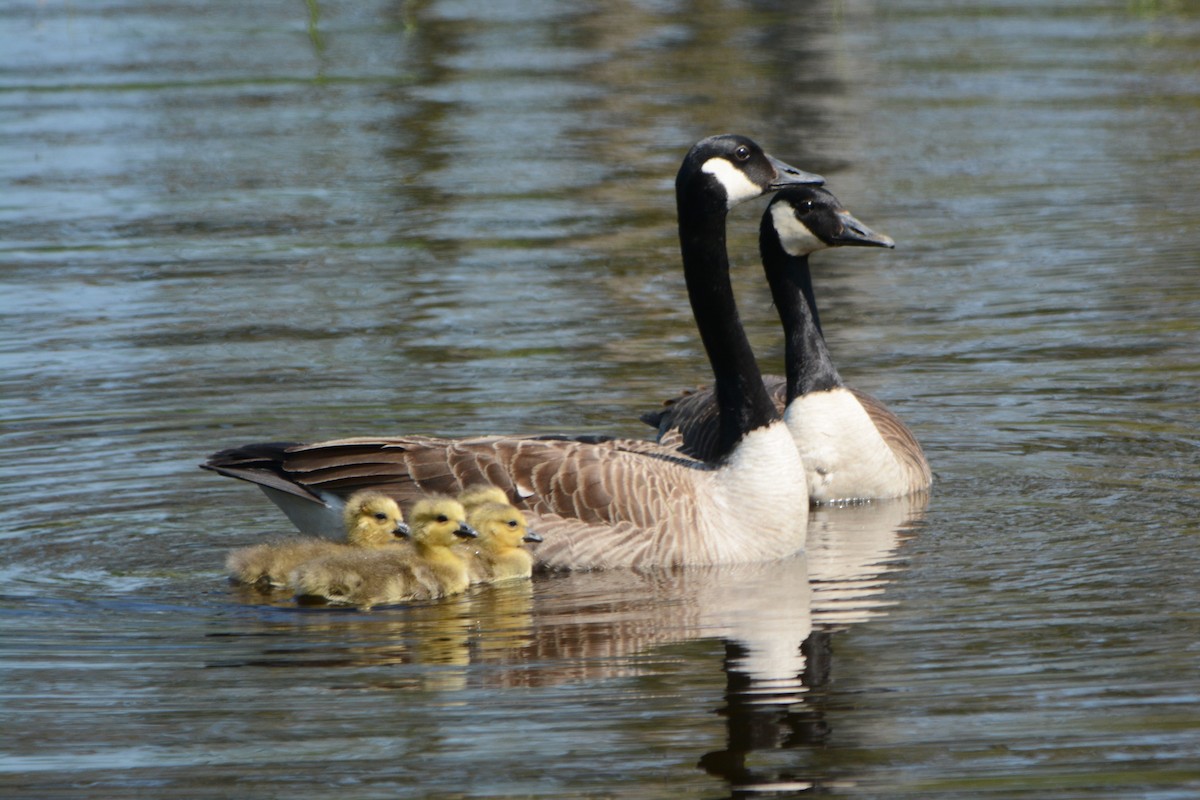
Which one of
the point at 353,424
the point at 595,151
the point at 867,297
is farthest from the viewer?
the point at 595,151

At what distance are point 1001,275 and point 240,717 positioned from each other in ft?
32.6

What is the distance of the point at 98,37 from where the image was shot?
2994 cm

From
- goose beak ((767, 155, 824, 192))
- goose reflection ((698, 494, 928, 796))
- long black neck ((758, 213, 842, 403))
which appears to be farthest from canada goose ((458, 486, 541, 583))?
long black neck ((758, 213, 842, 403))

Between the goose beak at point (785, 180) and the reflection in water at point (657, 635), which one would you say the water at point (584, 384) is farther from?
the goose beak at point (785, 180)

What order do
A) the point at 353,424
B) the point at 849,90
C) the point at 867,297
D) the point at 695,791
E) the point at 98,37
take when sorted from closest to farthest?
the point at 695,791 < the point at 353,424 < the point at 867,297 < the point at 849,90 < the point at 98,37

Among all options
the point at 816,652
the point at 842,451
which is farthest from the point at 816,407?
the point at 816,652

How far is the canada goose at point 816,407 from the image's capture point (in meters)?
11.5

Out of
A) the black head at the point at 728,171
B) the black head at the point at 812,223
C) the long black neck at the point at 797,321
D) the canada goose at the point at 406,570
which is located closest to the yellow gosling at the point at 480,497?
the canada goose at the point at 406,570

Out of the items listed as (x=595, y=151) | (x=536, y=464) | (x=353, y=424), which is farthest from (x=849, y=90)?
(x=536, y=464)

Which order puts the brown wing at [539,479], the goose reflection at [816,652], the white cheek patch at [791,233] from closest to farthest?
the goose reflection at [816,652] < the brown wing at [539,479] < the white cheek patch at [791,233]

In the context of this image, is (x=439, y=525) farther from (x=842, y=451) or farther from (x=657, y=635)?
(x=842, y=451)

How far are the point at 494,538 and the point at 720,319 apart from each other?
73.5 inches

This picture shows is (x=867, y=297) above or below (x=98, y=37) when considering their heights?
below

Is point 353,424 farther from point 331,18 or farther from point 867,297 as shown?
point 331,18
